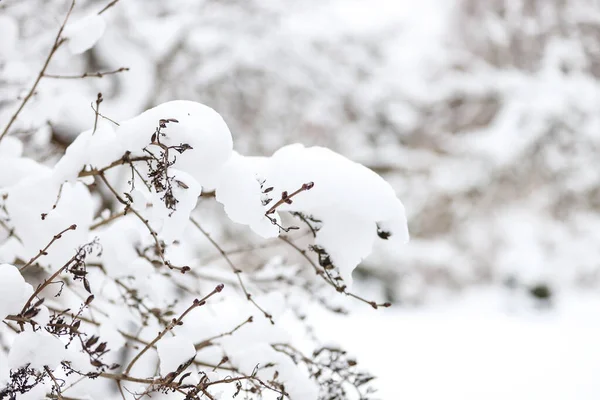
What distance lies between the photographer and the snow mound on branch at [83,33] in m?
1.23

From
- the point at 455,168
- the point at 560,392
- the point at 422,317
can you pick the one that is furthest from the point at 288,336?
the point at 422,317

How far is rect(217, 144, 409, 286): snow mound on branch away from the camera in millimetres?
973

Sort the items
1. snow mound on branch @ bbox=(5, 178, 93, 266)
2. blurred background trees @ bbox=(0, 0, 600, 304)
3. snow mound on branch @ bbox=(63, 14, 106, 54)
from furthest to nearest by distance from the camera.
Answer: blurred background trees @ bbox=(0, 0, 600, 304), snow mound on branch @ bbox=(63, 14, 106, 54), snow mound on branch @ bbox=(5, 178, 93, 266)

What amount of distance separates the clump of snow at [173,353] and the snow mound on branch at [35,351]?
0.52 ft

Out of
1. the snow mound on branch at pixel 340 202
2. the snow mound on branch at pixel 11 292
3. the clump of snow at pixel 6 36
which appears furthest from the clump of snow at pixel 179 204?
the clump of snow at pixel 6 36

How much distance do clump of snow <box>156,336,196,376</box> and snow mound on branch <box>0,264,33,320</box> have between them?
23cm

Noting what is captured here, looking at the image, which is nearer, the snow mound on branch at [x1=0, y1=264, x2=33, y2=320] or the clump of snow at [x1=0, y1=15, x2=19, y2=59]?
the snow mound on branch at [x1=0, y1=264, x2=33, y2=320]

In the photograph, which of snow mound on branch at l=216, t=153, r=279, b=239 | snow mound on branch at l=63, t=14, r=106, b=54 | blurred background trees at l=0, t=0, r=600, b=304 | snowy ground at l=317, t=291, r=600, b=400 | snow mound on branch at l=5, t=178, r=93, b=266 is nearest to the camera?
snow mound on branch at l=216, t=153, r=279, b=239

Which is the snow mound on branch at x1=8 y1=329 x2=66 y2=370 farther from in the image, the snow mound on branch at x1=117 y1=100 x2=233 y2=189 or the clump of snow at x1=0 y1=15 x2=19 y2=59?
the clump of snow at x1=0 y1=15 x2=19 y2=59

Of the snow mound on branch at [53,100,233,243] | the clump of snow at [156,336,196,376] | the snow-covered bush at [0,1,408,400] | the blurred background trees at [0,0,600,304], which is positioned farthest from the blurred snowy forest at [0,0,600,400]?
the clump of snow at [156,336,196,376]

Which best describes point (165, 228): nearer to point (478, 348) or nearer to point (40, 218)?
point (40, 218)

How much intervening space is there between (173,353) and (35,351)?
21cm

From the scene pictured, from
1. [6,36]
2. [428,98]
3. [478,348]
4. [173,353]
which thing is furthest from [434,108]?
[173,353]

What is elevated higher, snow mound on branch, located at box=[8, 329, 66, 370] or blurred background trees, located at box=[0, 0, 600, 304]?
blurred background trees, located at box=[0, 0, 600, 304]
